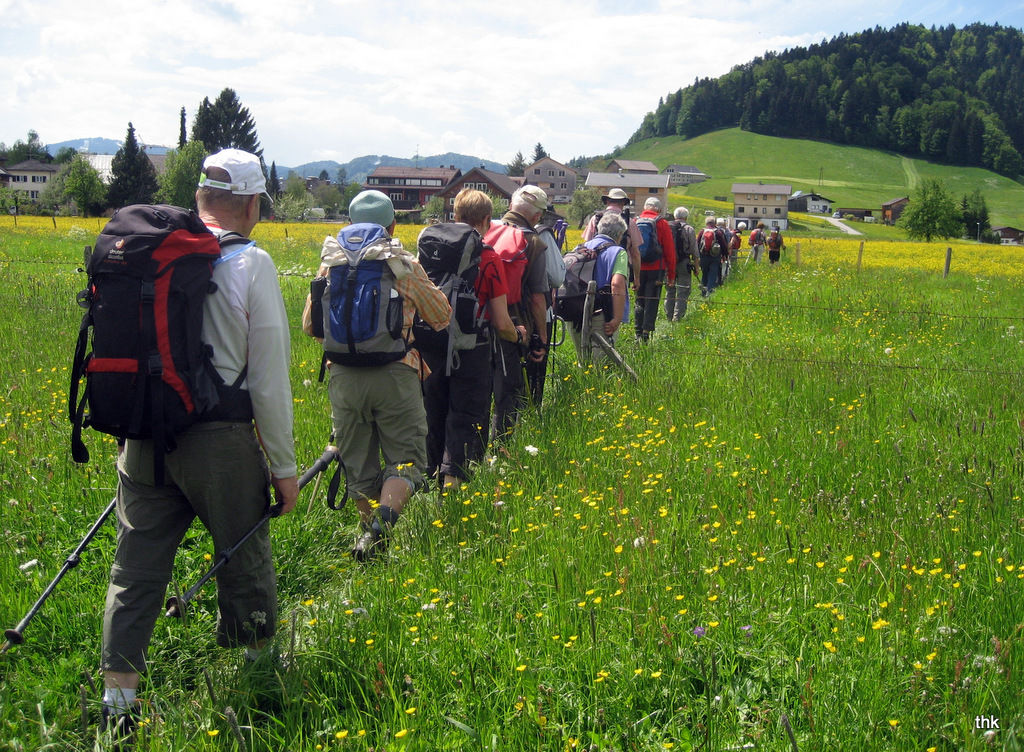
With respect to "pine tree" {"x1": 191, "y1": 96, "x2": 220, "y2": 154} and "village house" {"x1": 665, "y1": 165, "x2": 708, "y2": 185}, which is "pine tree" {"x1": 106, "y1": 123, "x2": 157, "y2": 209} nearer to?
"pine tree" {"x1": 191, "y1": 96, "x2": 220, "y2": 154}

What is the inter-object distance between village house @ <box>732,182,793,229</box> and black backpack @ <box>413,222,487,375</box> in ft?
379

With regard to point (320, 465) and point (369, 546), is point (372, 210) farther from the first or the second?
point (369, 546)

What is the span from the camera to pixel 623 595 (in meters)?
3.25

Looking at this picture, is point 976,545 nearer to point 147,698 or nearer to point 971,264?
point 147,698

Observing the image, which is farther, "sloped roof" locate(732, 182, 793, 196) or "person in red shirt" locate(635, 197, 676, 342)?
"sloped roof" locate(732, 182, 793, 196)

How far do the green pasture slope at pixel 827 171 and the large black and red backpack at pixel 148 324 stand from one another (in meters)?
129

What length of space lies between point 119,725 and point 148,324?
134 cm

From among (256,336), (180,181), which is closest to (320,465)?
(256,336)

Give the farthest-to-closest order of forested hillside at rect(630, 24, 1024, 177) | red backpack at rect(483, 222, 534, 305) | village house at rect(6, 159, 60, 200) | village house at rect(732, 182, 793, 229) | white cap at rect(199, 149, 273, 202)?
forested hillside at rect(630, 24, 1024, 177), village house at rect(6, 159, 60, 200), village house at rect(732, 182, 793, 229), red backpack at rect(483, 222, 534, 305), white cap at rect(199, 149, 273, 202)

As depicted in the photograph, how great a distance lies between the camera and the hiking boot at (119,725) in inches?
103

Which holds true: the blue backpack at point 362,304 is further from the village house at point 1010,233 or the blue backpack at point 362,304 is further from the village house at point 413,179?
the village house at point 413,179

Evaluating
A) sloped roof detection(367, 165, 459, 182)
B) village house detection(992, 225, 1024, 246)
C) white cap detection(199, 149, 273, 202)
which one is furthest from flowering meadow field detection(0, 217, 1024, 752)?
sloped roof detection(367, 165, 459, 182)

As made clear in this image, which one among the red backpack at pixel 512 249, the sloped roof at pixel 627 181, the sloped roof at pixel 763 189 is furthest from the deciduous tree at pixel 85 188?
the sloped roof at pixel 763 189

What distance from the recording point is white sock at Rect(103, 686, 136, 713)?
281cm
